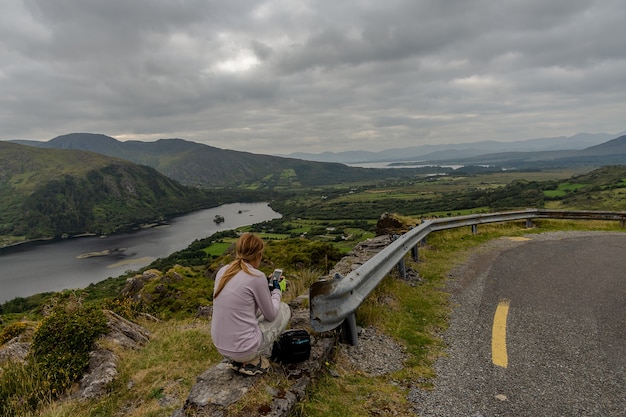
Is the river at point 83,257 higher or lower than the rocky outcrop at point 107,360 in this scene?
lower

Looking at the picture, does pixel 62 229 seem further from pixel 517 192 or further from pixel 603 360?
pixel 603 360

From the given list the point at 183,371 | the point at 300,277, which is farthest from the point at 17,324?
the point at 300,277

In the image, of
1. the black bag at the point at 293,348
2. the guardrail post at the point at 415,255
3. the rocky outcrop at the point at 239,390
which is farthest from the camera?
the guardrail post at the point at 415,255

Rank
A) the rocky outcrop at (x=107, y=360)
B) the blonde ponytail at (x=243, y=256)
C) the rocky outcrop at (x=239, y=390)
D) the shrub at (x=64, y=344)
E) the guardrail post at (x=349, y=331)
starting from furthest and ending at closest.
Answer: the guardrail post at (x=349, y=331) → the shrub at (x=64, y=344) → the rocky outcrop at (x=107, y=360) → the blonde ponytail at (x=243, y=256) → the rocky outcrop at (x=239, y=390)

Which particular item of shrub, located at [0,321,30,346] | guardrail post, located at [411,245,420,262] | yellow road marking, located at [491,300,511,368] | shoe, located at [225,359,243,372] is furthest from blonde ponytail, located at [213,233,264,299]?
guardrail post, located at [411,245,420,262]

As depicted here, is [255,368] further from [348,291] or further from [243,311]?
[348,291]

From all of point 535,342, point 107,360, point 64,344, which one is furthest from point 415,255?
point 64,344

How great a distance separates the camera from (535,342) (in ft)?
15.4

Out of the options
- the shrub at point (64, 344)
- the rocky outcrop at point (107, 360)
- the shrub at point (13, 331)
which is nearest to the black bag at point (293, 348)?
the rocky outcrop at point (107, 360)

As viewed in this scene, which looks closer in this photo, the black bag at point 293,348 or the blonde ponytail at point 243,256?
the blonde ponytail at point 243,256

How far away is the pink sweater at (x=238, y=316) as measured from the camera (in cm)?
363

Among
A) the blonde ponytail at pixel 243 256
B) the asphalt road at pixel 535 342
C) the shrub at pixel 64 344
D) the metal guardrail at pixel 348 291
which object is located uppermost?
the blonde ponytail at pixel 243 256

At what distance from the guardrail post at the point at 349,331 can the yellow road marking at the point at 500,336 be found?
1.69m

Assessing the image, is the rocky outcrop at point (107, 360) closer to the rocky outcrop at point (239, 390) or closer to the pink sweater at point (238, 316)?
the rocky outcrop at point (239, 390)
